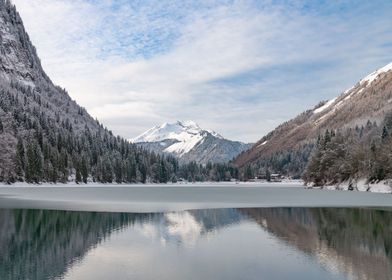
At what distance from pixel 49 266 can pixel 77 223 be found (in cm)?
1874

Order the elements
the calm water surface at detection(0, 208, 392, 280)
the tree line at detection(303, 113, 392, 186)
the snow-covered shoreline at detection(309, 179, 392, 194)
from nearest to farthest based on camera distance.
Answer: the calm water surface at detection(0, 208, 392, 280) < the snow-covered shoreline at detection(309, 179, 392, 194) < the tree line at detection(303, 113, 392, 186)

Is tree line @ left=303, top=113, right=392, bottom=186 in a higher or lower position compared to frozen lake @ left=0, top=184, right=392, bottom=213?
higher

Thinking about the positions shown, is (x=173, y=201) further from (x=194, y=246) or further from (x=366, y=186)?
(x=366, y=186)

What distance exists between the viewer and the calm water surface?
72.4ft

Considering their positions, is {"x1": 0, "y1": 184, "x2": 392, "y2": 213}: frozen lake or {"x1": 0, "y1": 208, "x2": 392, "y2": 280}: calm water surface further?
{"x1": 0, "y1": 184, "x2": 392, "y2": 213}: frozen lake

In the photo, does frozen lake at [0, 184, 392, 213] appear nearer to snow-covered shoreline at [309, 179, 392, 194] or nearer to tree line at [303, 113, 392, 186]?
snow-covered shoreline at [309, 179, 392, 194]

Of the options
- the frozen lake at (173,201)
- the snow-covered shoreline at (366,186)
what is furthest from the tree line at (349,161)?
the frozen lake at (173,201)

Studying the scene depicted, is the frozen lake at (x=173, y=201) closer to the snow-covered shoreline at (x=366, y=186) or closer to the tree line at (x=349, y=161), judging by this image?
the snow-covered shoreline at (x=366, y=186)

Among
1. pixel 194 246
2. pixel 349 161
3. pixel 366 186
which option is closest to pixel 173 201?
pixel 194 246

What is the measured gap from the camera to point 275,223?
41.9 m

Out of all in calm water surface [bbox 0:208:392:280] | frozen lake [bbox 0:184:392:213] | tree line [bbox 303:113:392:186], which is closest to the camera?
calm water surface [bbox 0:208:392:280]

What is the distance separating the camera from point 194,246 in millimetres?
29828

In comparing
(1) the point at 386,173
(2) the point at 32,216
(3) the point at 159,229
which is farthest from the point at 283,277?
(1) the point at 386,173

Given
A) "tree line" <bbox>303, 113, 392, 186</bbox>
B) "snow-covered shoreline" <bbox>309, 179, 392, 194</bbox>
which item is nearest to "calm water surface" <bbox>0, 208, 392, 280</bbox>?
"snow-covered shoreline" <bbox>309, 179, 392, 194</bbox>
